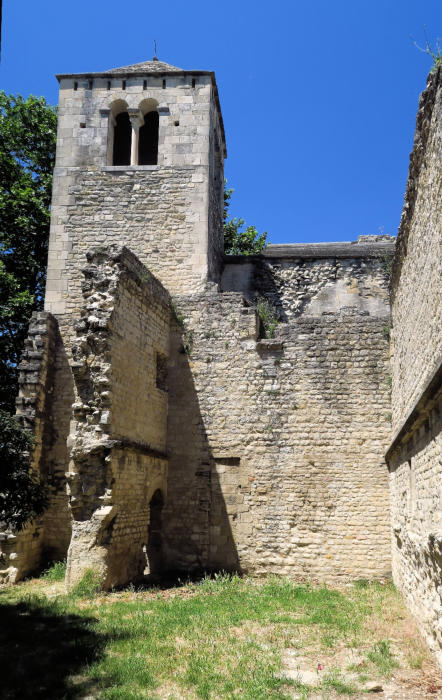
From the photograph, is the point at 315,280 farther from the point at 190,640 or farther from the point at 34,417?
the point at 190,640

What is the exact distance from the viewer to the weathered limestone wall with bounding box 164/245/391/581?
10156mm

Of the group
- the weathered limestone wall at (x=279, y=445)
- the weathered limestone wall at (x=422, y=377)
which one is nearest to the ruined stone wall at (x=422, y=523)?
the weathered limestone wall at (x=422, y=377)

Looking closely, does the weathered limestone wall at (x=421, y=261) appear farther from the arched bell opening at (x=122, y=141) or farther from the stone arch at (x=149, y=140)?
the arched bell opening at (x=122, y=141)

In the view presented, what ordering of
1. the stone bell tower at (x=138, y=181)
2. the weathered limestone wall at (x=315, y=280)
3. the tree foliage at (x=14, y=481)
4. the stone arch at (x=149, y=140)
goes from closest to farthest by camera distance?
the tree foliage at (x=14, y=481)
the stone bell tower at (x=138, y=181)
the weathered limestone wall at (x=315, y=280)
the stone arch at (x=149, y=140)

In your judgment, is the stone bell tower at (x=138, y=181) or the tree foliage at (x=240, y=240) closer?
the stone bell tower at (x=138, y=181)

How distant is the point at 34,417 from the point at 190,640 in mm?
5604

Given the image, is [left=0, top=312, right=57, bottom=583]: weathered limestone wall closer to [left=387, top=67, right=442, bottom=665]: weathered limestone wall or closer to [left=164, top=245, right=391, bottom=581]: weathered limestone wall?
[left=164, top=245, right=391, bottom=581]: weathered limestone wall

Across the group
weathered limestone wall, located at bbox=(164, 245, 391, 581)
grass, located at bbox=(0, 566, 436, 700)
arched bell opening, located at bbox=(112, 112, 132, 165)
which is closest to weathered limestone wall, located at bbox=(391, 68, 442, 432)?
weathered limestone wall, located at bbox=(164, 245, 391, 581)

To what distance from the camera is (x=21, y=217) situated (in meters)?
15.7

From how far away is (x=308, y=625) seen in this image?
716 cm

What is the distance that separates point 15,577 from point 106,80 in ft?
35.8

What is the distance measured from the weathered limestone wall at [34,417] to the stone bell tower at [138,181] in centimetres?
121

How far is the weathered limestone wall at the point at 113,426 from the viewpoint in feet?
29.1

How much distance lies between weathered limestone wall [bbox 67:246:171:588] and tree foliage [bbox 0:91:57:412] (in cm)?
548
